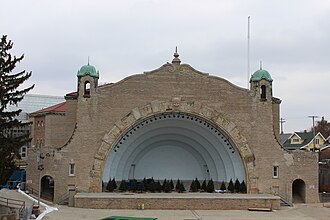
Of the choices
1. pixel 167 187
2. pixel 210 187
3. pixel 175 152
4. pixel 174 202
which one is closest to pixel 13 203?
pixel 174 202

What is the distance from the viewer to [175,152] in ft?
132

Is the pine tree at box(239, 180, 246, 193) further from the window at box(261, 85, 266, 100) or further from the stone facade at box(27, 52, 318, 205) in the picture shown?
the window at box(261, 85, 266, 100)

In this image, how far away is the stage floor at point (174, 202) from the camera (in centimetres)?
3019

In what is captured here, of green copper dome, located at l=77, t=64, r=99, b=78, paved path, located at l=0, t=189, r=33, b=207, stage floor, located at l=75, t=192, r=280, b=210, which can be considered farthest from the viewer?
green copper dome, located at l=77, t=64, r=99, b=78

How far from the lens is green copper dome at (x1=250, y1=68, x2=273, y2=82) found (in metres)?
35.9

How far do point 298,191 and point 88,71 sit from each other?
18415 millimetres

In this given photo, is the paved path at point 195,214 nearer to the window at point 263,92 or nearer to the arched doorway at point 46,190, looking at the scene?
the arched doorway at point 46,190

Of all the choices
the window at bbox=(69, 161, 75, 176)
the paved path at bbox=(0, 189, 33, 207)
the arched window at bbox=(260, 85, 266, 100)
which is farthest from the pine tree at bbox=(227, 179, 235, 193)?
the paved path at bbox=(0, 189, 33, 207)

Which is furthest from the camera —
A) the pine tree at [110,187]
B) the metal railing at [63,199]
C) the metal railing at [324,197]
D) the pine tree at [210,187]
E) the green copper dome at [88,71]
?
the metal railing at [324,197]

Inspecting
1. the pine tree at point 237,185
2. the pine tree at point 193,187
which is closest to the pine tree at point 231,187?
the pine tree at point 237,185

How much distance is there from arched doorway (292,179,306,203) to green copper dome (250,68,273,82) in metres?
8.01

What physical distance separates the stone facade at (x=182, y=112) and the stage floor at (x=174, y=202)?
3.49m

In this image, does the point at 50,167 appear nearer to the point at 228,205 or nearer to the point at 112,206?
the point at 112,206

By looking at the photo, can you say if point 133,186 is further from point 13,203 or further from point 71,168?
point 13,203
